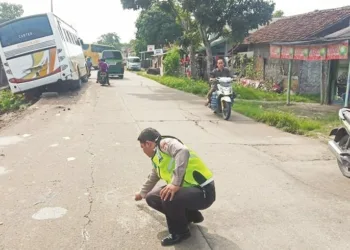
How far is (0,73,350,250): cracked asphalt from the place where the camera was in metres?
3.65

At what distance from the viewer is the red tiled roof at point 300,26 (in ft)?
61.8

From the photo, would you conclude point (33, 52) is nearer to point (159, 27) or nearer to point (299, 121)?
point (299, 121)

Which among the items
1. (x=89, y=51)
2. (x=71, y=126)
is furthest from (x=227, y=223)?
(x=89, y=51)

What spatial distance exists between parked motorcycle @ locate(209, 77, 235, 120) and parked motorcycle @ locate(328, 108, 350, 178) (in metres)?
4.74

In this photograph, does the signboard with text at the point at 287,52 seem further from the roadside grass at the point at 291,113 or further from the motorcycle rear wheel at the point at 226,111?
the motorcycle rear wheel at the point at 226,111

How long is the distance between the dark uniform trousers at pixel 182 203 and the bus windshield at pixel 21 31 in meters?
13.2

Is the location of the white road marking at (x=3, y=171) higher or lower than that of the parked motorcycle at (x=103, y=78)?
higher

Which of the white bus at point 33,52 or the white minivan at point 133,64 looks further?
the white minivan at point 133,64

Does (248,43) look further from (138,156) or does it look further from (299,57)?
(138,156)

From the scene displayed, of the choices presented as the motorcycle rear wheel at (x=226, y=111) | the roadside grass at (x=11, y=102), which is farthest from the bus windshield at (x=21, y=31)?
the motorcycle rear wheel at (x=226, y=111)

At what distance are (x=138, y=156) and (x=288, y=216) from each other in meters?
3.05

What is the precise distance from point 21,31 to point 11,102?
288 cm

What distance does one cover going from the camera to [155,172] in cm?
382

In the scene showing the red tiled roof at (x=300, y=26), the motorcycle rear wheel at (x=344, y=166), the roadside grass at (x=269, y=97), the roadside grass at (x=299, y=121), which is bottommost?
the roadside grass at (x=269, y=97)
